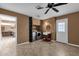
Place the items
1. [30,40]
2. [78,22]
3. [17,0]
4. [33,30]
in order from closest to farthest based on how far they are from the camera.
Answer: [17,0]
[78,22]
[30,40]
[33,30]

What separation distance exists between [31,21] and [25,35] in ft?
3.46

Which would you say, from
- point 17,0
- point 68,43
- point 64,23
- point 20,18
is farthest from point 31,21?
point 17,0

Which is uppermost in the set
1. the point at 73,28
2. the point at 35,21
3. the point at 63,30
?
the point at 35,21

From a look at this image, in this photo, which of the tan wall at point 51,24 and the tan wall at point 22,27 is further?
the tan wall at point 51,24

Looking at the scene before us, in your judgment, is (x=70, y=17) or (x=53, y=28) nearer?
(x=70, y=17)

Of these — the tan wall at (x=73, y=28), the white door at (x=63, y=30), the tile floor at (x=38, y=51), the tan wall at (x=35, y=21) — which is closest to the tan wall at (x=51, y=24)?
the tan wall at (x=35, y=21)

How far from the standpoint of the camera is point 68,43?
210 inches

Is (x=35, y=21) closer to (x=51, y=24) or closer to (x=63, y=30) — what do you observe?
(x=51, y=24)

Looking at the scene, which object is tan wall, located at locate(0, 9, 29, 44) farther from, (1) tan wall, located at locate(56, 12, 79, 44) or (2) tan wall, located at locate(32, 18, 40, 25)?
(1) tan wall, located at locate(56, 12, 79, 44)

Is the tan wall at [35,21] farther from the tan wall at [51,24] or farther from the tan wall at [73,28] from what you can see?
the tan wall at [73,28]

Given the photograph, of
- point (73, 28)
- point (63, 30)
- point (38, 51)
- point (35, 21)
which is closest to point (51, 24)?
point (35, 21)

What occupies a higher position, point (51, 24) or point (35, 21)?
point (35, 21)

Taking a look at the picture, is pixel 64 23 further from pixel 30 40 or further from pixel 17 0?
pixel 17 0

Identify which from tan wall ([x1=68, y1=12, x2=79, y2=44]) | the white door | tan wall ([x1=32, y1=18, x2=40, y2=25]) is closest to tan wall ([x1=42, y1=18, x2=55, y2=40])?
tan wall ([x1=32, y1=18, x2=40, y2=25])
